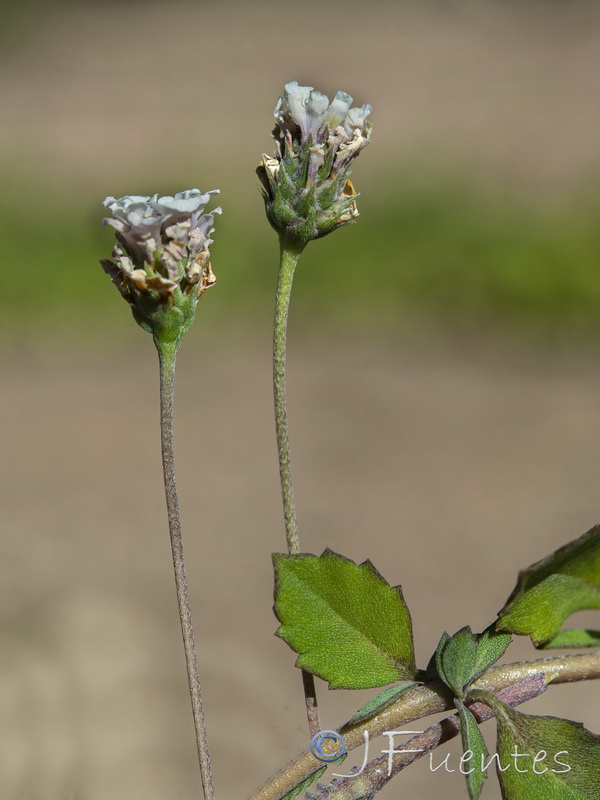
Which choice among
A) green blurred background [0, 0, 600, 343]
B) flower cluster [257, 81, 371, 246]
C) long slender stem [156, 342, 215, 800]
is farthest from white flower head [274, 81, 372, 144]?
green blurred background [0, 0, 600, 343]

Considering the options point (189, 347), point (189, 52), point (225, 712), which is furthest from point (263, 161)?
point (189, 52)

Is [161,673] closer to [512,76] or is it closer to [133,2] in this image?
[512,76]

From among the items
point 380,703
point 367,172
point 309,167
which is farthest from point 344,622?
point 367,172

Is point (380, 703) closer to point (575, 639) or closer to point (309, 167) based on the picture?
point (575, 639)

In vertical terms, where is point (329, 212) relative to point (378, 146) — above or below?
below

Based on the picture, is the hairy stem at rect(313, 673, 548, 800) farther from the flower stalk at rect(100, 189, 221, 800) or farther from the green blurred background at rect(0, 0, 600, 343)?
the green blurred background at rect(0, 0, 600, 343)

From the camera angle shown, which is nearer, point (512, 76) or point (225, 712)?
point (225, 712)

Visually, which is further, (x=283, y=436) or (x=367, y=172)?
(x=367, y=172)
